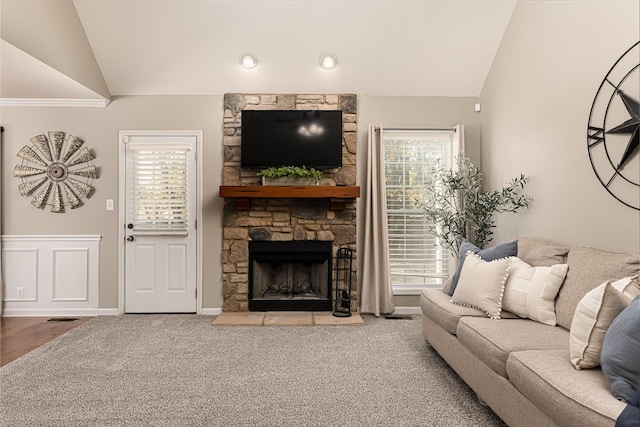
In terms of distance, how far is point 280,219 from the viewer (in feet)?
15.6

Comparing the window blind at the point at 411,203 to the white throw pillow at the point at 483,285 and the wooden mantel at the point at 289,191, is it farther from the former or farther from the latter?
the white throw pillow at the point at 483,285

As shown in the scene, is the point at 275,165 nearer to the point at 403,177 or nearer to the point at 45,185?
the point at 403,177

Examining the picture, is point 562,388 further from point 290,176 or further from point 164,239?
point 164,239

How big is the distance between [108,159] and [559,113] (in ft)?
14.5

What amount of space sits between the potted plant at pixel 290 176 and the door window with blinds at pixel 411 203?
2.97ft

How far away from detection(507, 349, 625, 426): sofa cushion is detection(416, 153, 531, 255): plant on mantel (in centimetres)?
213

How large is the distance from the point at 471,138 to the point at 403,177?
34.9 inches

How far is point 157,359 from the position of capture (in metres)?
3.30

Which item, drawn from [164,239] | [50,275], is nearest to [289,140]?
[164,239]

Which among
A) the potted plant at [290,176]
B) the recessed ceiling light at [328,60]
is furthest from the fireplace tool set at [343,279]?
the recessed ceiling light at [328,60]

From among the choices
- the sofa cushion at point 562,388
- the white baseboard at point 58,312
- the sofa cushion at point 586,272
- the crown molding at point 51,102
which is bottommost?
the white baseboard at point 58,312

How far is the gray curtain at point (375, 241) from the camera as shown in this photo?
4723 millimetres

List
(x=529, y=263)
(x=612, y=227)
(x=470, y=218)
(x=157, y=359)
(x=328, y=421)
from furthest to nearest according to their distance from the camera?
(x=470, y=218), (x=157, y=359), (x=529, y=263), (x=612, y=227), (x=328, y=421)

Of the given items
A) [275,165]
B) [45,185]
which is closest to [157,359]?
[275,165]
